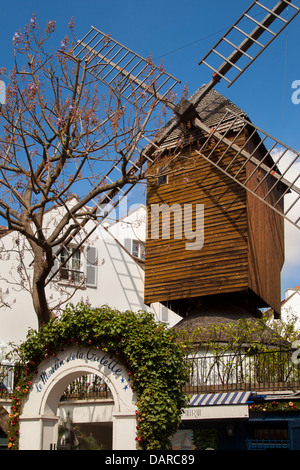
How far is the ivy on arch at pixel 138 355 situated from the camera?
9047 mm

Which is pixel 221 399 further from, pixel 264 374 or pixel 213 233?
pixel 213 233

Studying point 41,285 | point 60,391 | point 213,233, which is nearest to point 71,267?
point 213,233

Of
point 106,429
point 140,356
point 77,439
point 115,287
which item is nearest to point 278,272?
point 115,287

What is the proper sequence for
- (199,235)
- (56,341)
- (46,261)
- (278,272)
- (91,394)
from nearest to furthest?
(56,341), (46,261), (91,394), (199,235), (278,272)

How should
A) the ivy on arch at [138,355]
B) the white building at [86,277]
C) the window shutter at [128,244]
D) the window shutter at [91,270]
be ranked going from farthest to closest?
the window shutter at [128,244], the window shutter at [91,270], the white building at [86,277], the ivy on arch at [138,355]

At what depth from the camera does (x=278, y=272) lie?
22.9m

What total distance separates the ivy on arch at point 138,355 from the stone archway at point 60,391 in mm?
117

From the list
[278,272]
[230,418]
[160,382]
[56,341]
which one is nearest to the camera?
[160,382]

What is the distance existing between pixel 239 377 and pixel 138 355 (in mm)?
6962

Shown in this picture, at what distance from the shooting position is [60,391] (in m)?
10.1

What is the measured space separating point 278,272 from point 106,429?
8.85 m

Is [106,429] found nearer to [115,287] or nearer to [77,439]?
[77,439]
